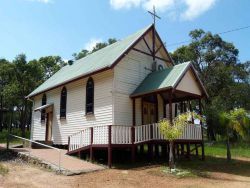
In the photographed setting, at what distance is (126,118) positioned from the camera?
19406 mm

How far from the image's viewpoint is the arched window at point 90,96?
67.3 feet

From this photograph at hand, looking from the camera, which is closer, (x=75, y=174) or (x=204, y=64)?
(x=75, y=174)

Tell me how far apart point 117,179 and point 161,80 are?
7296mm

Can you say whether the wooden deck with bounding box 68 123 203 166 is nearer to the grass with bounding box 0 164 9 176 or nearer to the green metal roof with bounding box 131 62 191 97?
the green metal roof with bounding box 131 62 191 97

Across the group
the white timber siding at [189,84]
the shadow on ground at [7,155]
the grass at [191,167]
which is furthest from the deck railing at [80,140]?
the white timber siding at [189,84]

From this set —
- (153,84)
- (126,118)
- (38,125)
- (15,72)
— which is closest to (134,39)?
(153,84)

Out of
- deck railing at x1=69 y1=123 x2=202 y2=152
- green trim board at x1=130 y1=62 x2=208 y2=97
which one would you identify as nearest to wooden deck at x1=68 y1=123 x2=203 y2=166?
deck railing at x1=69 y1=123 x2=202 y2=152

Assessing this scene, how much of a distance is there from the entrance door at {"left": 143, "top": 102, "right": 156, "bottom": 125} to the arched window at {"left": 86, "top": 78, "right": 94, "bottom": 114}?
3.42 m

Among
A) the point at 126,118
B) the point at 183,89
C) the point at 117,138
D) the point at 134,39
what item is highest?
the point at 134,39

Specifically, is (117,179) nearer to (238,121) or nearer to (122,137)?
(122,137)

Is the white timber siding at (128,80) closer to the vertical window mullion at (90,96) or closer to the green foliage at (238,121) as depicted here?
the vertical window mullion at (90,96)

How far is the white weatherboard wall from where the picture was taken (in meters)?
19.4

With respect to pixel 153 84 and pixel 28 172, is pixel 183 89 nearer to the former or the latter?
pixel 153 84

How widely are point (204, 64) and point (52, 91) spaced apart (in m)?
25.2
